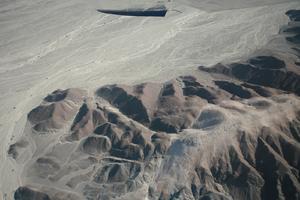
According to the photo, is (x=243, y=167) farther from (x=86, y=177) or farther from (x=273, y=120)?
(x=86, y=177)

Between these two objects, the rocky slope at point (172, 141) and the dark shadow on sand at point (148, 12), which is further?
the dark shadow on sand at point (148, 12)

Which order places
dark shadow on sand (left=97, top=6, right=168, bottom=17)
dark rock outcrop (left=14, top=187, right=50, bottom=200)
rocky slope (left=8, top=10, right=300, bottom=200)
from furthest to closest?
dark shadow on sand (left=97, top=6, right=168, bottom=17) → rocky slope (left=8, top=10, right=300, bottom=200) → dark rock outcrop (left=14, top=187, right=50, bottom=200)

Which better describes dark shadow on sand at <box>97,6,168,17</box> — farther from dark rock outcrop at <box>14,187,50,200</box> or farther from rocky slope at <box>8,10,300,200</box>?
dark rock outcrop at <box>14,187,50,200</box>

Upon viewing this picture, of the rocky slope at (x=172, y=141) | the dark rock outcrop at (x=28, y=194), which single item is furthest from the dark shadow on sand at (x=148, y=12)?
the dark rock outcrop at (x=28, y=194)

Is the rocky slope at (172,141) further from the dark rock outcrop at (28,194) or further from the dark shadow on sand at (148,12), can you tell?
the dark shadow on sand at (148,12)

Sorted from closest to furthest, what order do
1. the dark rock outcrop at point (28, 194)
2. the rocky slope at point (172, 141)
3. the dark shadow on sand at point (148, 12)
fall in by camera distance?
the dark rock outcrop at point (28, 194) → the rocky slope at point (172, 141) → the dark shadow on sand at point (148, 12)

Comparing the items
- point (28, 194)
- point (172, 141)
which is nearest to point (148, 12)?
point (172, 141)

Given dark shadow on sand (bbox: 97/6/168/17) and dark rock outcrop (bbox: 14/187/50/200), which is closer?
dark rock outcrop (bbox: 14/187/50/200)

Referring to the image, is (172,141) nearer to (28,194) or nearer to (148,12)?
(28,194)

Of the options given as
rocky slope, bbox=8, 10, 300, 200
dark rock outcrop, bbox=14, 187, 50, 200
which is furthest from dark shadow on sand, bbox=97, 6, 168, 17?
dark rock outcrop, bbox=14, 187, 50, 200
